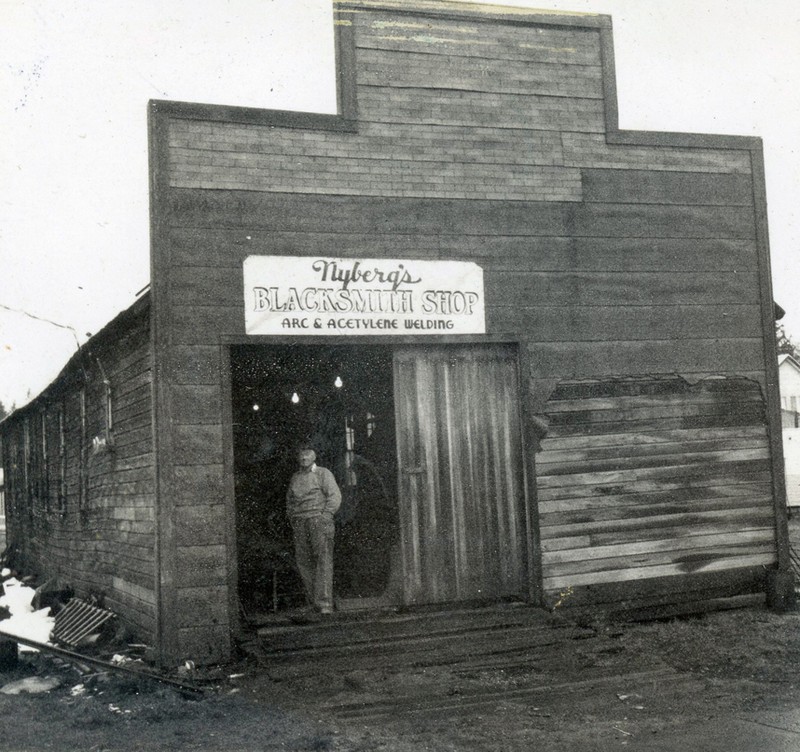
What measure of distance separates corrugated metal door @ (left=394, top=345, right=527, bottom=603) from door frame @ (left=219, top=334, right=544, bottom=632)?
0.28 ft

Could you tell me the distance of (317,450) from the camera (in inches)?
557

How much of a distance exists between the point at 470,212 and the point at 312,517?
375 centimetres

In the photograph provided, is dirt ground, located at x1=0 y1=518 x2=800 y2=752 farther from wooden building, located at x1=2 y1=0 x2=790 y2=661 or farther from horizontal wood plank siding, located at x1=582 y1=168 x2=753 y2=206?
horizontal wood plank siding, located at x1=582 y1=168 x2=753 y2=206

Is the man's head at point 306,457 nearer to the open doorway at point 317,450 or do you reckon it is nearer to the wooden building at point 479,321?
the wooden building at point 479,321

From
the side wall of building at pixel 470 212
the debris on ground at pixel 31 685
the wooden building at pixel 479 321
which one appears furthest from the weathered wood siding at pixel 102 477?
the debris on ground at pixel 31 685

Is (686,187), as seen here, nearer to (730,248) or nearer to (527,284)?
(730,248)

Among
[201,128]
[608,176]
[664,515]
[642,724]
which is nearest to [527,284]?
[608,176]

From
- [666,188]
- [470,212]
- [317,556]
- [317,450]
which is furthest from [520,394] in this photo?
[317,450]

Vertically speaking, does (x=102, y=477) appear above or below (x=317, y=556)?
above

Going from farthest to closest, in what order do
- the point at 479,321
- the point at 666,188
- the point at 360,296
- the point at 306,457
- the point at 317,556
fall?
the point at 666,188
the point at 306,457
the point at 317,556
the point at 479,321
the point at 360,296

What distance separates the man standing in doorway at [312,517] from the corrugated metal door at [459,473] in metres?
1.03

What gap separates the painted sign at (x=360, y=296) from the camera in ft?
28.9

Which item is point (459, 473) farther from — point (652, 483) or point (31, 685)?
point (31, 685)

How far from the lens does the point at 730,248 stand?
10484 millimetres
